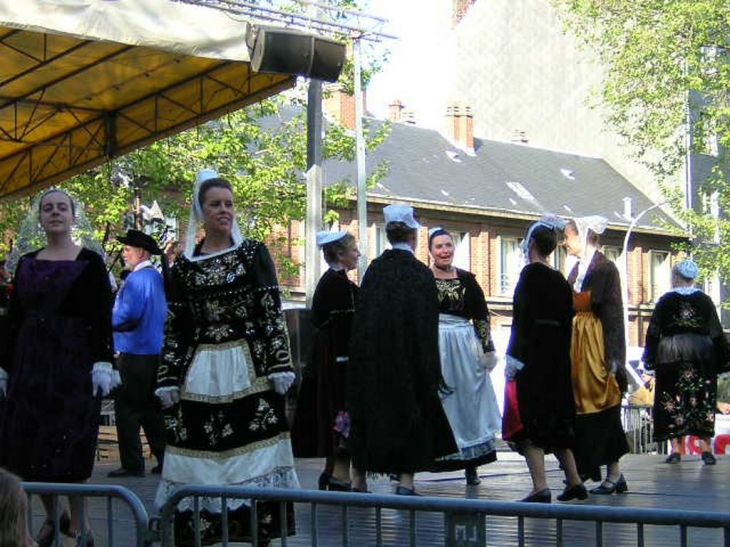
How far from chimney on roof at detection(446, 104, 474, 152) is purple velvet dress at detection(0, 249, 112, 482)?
2002 inches

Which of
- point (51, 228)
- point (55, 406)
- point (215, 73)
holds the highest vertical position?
point (215, 73)

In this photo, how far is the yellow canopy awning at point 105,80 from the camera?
1331 cm

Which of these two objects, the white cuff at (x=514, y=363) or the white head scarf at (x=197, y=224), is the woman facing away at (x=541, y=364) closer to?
the white cuff at (x=514, y=363)

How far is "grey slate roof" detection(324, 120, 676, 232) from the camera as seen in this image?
5297 centimetres

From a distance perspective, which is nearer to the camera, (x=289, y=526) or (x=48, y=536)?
(x=289, y=526)

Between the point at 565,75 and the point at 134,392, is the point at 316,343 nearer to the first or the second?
the point at 134,392

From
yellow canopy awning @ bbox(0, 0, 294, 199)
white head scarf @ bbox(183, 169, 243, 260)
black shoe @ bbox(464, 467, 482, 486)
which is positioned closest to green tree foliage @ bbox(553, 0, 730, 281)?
yellow canopy awning @ bbox(0, 0, 294, 199)

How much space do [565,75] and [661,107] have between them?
88.5 ft

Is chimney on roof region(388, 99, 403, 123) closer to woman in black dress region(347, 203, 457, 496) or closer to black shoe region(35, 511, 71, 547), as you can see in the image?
woman in black dress region(347, 203, 457, 496)

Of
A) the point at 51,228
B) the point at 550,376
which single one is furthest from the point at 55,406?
the point at 550,376

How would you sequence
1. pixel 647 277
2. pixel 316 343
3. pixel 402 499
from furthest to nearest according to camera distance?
pixel 647 277
pixel 316 343
pixel 402 499

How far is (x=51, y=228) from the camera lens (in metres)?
8.00

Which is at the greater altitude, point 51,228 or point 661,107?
point 661,107

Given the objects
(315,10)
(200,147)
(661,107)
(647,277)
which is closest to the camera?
(315,10)
